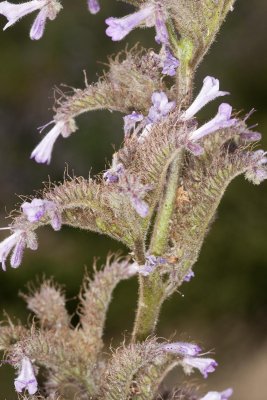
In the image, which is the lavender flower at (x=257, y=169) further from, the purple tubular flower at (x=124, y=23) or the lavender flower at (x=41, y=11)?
the lavender flower at (x=41, y=11)

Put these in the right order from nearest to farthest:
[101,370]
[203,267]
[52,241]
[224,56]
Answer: [101,370] < [203,267] < [52,241] < [224,56]

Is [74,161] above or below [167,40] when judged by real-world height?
above

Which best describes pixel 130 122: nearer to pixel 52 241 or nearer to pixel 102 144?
pixel 52 241

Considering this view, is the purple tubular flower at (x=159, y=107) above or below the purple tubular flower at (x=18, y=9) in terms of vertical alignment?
below

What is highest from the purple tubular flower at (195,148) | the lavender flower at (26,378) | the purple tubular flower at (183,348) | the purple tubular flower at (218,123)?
the purple tubular flower at (218,123)

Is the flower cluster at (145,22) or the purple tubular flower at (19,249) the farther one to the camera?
the purple tubular flower at (19,249)

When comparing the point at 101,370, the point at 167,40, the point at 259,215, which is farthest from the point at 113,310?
the point at 167,40

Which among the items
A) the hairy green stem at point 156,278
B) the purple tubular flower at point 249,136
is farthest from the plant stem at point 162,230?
the purple tubular flower at point 249,136
